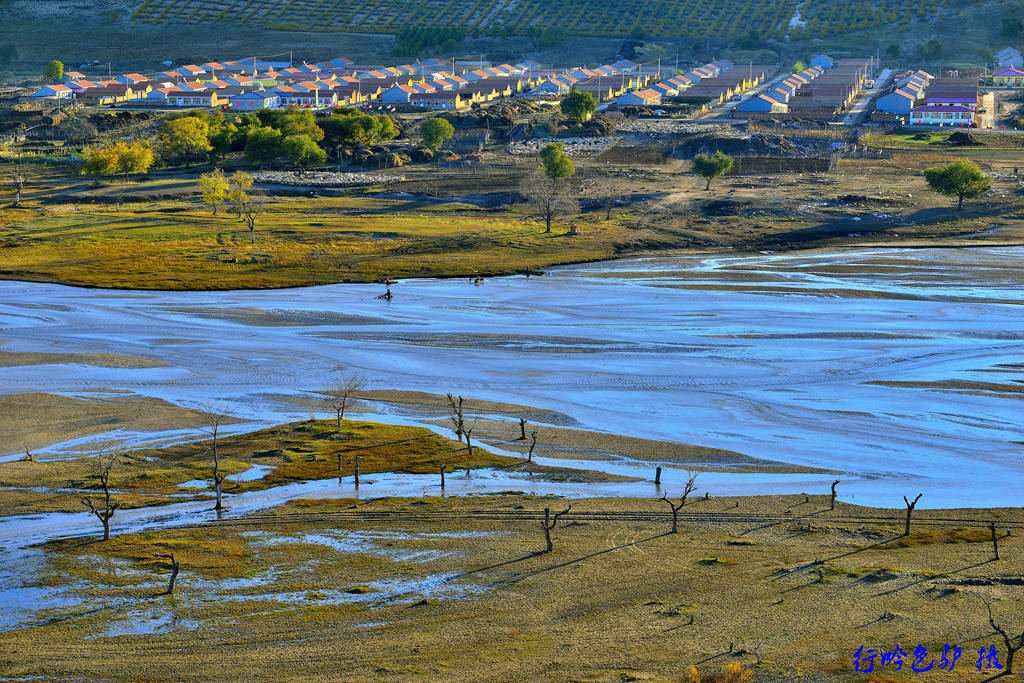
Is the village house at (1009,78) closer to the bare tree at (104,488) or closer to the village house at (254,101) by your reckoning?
the village house at (254,101)

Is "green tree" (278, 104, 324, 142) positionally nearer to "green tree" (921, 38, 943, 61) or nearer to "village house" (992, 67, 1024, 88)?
"village house" (992, 67, 1024, 88)

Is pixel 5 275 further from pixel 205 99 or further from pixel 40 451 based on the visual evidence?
pixel 205 99

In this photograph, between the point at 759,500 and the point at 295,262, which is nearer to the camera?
the point at 759,500

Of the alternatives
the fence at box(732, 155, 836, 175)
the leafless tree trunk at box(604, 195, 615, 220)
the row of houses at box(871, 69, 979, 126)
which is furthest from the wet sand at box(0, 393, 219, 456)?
the row of houses at box(871, 69, 979, 126)

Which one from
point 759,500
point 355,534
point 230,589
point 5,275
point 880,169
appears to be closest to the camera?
point 230,589

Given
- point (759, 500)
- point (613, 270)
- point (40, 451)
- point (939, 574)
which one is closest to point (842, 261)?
point (613, 270)

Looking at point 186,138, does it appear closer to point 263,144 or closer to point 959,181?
point 263,144

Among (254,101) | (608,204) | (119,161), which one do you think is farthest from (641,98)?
(119,161)
